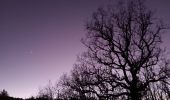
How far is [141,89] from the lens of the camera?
798 inches

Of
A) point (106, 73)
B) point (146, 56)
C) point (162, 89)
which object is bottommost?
point (162, 89)

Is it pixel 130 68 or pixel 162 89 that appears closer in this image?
pixel 130 68

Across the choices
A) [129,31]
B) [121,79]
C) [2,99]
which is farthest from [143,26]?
[2,99]

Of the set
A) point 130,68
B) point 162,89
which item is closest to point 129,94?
point 130,68

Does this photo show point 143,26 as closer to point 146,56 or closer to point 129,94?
point 146,56

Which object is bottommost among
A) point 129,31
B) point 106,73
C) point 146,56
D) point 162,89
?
point 162,89

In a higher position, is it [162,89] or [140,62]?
[140,62]

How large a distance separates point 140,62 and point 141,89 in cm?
270

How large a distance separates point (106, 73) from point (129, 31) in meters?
5.36

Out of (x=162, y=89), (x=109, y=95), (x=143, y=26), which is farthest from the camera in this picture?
(x=162, y=89)

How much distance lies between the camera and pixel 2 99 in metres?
20.6

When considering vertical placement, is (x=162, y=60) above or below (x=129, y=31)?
below

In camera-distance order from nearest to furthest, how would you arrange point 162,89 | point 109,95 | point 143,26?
point 109,95, point 143,26, point 162,89

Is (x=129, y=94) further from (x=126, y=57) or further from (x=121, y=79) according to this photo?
(x=126, y=57)
